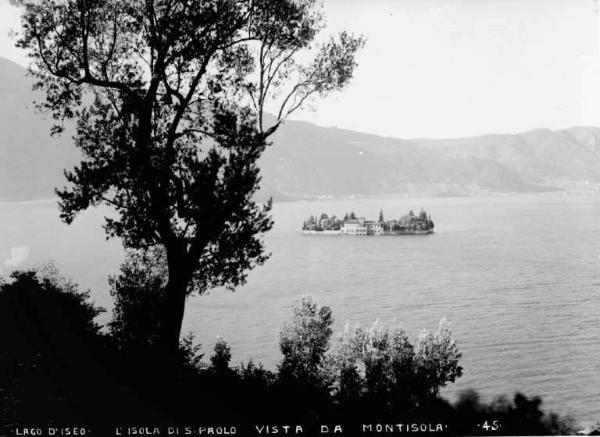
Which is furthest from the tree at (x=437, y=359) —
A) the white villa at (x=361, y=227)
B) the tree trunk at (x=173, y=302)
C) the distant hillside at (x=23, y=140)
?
the white villa at (x=361, y=227)

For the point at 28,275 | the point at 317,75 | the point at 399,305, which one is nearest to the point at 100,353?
the point at 28,275

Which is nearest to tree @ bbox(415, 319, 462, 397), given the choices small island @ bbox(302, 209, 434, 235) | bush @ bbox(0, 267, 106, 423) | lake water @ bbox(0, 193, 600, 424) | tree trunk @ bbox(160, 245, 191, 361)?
lake water @ bbox(0, 193, 600, 424)

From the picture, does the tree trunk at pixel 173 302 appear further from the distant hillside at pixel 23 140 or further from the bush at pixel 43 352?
the distant hillside at pixel 23 140

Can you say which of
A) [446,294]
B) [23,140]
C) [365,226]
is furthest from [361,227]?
[23,140]

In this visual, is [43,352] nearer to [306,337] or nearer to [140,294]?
[140,294]

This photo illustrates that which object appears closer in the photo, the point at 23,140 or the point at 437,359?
the point at 437,359

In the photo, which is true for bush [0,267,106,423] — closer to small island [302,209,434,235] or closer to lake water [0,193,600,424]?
lake water [0,193,600,424]
